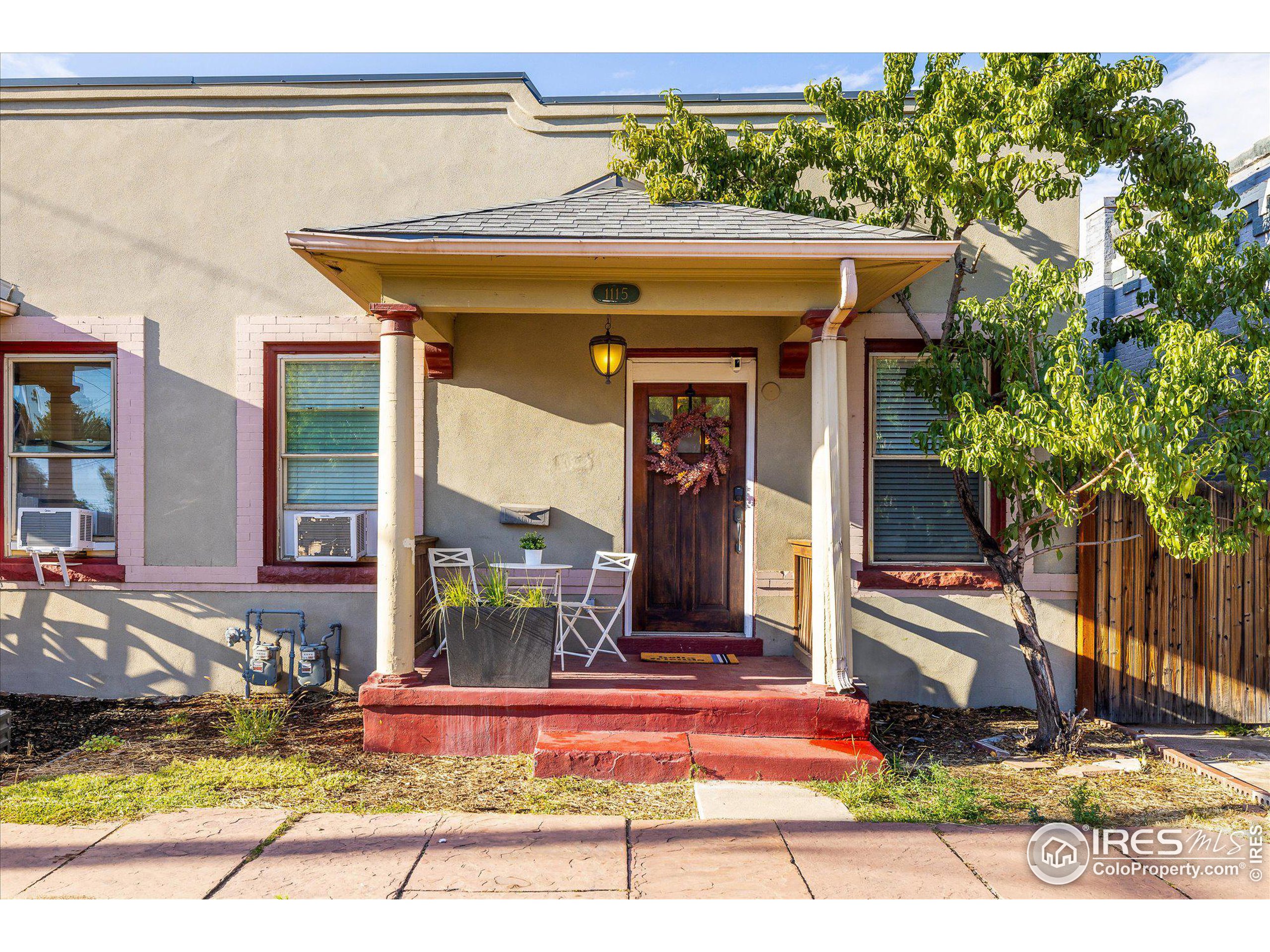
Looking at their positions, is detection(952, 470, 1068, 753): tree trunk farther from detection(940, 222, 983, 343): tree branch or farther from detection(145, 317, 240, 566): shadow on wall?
detection(145, 317, 240, 566): shadow on wall

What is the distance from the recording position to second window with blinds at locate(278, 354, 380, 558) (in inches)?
263

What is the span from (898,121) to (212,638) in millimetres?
6405

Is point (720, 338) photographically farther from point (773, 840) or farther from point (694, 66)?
point (773, 840)

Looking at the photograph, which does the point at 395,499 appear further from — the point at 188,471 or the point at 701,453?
the point at 701,453

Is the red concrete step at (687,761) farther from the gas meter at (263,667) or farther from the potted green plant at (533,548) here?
the gas meter at (263,667)

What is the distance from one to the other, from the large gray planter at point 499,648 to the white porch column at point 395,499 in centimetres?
31

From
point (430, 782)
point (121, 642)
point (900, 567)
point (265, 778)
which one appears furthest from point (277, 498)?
point (900, 567)

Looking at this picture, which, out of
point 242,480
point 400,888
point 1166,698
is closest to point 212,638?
point 242,480

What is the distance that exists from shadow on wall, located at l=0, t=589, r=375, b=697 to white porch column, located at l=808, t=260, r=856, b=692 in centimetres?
421

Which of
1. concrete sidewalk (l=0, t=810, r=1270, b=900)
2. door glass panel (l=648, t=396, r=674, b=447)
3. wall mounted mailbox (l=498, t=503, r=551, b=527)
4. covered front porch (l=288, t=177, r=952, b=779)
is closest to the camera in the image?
concrete sidewalk (l=0, t=810, r=1270, b=900)

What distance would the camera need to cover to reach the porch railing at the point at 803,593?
19.9 ft

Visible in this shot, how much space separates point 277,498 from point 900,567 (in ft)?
16.1

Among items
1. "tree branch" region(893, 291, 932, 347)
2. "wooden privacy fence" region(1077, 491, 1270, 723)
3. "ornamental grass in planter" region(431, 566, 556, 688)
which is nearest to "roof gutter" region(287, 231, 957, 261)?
"tree branch" region(893, 291, 932, 347)

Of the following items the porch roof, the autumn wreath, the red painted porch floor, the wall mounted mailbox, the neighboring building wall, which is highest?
the neighboring building wall
